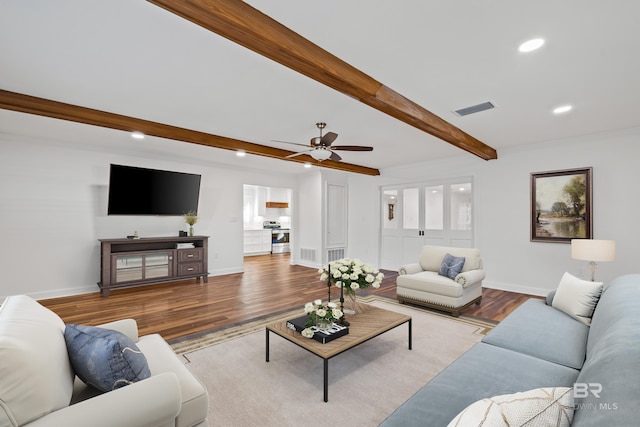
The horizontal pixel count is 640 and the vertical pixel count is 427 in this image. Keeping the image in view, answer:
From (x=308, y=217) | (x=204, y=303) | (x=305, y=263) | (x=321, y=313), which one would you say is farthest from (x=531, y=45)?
(x=305, y=263)

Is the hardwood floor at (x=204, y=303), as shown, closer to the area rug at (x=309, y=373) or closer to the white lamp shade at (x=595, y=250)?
the area rug at (x=309, y=373)

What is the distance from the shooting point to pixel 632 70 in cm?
248

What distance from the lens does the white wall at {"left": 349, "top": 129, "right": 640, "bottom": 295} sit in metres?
4.12

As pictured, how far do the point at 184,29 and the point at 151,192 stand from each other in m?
3.99

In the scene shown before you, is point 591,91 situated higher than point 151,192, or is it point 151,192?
point 591,91

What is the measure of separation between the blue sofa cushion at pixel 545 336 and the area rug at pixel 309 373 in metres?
0.64

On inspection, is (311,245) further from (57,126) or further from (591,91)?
(591,91)

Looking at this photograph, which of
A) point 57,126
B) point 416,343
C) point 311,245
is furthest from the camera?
point 311,245

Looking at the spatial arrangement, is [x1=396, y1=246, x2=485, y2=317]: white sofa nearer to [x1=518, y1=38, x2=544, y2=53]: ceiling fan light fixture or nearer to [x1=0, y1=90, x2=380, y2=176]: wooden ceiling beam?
[x1=518, y1=38, x2=544, y2=53]: ceiling fan light fixture

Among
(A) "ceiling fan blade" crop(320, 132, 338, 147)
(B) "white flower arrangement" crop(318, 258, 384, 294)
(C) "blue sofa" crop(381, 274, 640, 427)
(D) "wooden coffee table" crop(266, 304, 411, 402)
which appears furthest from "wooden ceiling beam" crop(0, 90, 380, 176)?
(C) "blue sofa" crop(381, 274, 640, 427)

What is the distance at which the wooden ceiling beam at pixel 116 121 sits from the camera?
2932 mm

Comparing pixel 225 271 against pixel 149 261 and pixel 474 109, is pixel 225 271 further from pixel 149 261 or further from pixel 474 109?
pixel 474 109

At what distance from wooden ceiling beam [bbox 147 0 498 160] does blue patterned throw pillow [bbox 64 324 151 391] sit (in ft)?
5.59

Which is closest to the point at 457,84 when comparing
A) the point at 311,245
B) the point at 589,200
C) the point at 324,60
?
the point at 324,60
